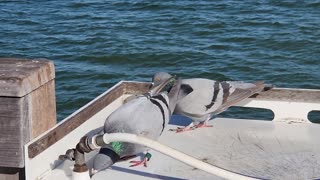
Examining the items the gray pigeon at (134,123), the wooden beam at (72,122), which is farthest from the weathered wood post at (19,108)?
the gray pigeon at (134,123)

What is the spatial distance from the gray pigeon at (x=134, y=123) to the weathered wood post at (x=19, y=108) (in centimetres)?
37

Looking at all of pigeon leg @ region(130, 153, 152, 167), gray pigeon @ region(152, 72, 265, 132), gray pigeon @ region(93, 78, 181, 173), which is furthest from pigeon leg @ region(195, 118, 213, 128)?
pigeon leg @ region(130, 153, 152, 167)

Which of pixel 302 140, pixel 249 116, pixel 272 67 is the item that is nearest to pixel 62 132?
pixel 302 140

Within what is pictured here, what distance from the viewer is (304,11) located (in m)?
15.1

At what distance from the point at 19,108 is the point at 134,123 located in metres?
0.62

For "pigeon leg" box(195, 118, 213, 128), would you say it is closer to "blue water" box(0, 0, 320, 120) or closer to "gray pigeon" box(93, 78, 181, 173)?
"gray pigeon" box(93, 78, 181, 173)

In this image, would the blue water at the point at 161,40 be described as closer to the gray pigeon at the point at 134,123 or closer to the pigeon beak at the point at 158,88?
the pigeon beak at the point at 158,88

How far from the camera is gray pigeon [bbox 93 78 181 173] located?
3715 millimetres

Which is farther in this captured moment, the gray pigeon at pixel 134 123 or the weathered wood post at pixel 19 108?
the gray pigeon at pixel 134 123

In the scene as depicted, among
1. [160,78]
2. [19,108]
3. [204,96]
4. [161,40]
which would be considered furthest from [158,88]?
[161,40]

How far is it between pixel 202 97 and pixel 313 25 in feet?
31.7

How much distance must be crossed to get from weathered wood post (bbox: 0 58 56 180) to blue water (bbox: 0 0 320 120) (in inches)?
231

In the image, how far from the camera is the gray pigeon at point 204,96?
4.64 meters

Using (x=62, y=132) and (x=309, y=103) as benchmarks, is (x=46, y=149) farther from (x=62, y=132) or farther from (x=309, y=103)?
(x=309, y=103)
